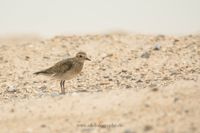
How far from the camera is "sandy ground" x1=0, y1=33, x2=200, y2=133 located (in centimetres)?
1209

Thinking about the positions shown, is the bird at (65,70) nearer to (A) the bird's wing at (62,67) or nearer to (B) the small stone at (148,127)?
(A) the bird's wing at (62,67)

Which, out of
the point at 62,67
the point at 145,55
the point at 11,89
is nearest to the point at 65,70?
the point at 62,67

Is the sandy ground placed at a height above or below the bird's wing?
below

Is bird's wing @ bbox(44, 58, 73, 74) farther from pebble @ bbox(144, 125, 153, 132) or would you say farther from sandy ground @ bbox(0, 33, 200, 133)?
pebble @ bbox(144, 125, 153, 132)

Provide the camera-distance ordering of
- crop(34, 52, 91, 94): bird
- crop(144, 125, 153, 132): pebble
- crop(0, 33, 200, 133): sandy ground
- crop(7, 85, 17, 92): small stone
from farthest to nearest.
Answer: crop(7, 85, 17, 92): small stone, crop(34, 52, 91, 94): bird, crop(0, 33, 200, 133): sandy ground, crop(144, 125, 153, 132): pebble

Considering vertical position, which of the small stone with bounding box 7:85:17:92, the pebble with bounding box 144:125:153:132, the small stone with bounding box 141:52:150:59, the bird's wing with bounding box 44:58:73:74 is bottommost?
the small stone with bounding box 7:85:17:92

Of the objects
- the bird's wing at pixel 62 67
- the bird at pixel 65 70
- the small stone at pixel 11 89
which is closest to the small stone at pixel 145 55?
the bird at pixel 65 70

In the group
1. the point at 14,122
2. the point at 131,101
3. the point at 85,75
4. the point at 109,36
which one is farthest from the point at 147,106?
the point at 109,36

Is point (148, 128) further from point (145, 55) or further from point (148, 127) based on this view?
point (145, 55)

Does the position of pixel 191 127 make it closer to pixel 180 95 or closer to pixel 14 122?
pixel 180 95

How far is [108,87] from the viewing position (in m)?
16.6

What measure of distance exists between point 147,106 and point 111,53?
325 inches

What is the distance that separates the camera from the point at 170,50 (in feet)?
66.5

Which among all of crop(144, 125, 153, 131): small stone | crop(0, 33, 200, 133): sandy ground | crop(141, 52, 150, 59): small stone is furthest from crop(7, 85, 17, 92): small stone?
crop(144, 125, 153, 131): small stone
